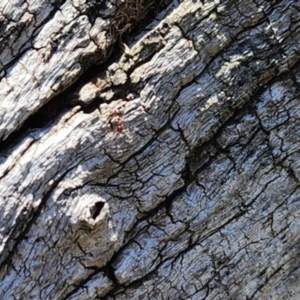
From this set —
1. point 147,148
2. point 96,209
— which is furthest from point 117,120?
point 96,209

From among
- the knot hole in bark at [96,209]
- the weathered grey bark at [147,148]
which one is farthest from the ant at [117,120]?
the knot hole in bark at [96,209]

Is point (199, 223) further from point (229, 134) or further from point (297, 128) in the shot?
point (297, 128)

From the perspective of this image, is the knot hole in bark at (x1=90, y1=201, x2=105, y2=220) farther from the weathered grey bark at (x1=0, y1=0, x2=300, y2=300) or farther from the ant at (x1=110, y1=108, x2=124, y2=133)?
the ant at (x1=110, y1=108, x2=124, y2=133)

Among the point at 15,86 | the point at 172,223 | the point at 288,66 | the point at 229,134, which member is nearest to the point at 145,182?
the point at 172,223

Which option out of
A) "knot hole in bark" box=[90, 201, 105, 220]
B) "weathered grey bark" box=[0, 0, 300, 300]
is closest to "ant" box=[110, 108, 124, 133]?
"weathered grey bark" box=[0, 0, 300, 300]

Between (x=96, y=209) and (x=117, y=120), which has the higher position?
(x=117, y=120)

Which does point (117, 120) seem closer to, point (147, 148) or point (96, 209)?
point (147, 148)

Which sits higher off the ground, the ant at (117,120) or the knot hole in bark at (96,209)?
the ant at (117,120)

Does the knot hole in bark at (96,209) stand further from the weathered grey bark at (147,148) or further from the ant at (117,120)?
the ant at (117,120)
